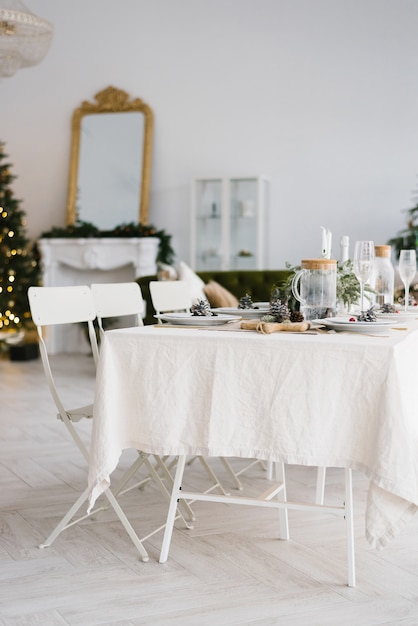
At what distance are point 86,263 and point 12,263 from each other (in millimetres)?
753

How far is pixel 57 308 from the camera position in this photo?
9.12 feet

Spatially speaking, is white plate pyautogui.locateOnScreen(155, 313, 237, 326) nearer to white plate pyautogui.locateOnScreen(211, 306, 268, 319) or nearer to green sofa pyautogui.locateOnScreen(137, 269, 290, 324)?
white plate pyautogui.locateOnScreen(211, 306, 268, 319)

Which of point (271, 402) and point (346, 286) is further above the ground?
point (346, 286)

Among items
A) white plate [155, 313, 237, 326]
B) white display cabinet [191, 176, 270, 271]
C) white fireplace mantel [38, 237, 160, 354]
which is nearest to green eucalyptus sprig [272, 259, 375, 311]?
white plate [155, 313, 237, 326]

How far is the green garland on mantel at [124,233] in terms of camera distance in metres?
8.16

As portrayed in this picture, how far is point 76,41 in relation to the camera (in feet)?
28.6

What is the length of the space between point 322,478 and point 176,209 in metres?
5.86

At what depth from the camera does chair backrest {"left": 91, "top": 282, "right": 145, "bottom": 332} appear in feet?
10.1

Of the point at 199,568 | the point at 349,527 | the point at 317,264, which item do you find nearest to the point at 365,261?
the point at 317,264

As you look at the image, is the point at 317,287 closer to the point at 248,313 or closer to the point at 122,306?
the point at 248,313

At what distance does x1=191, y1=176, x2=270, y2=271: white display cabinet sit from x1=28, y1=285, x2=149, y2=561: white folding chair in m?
4.77

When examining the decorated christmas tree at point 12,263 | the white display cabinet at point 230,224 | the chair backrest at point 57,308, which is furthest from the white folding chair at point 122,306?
the decorated christmas tree at point 12,263

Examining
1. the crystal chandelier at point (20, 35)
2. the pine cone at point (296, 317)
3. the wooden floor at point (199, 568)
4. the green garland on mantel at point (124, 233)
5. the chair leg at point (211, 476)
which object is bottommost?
the wooden floor at point (199, 568)

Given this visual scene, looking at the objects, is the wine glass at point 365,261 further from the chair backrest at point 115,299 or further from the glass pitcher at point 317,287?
the chair backrest at point 115,299
